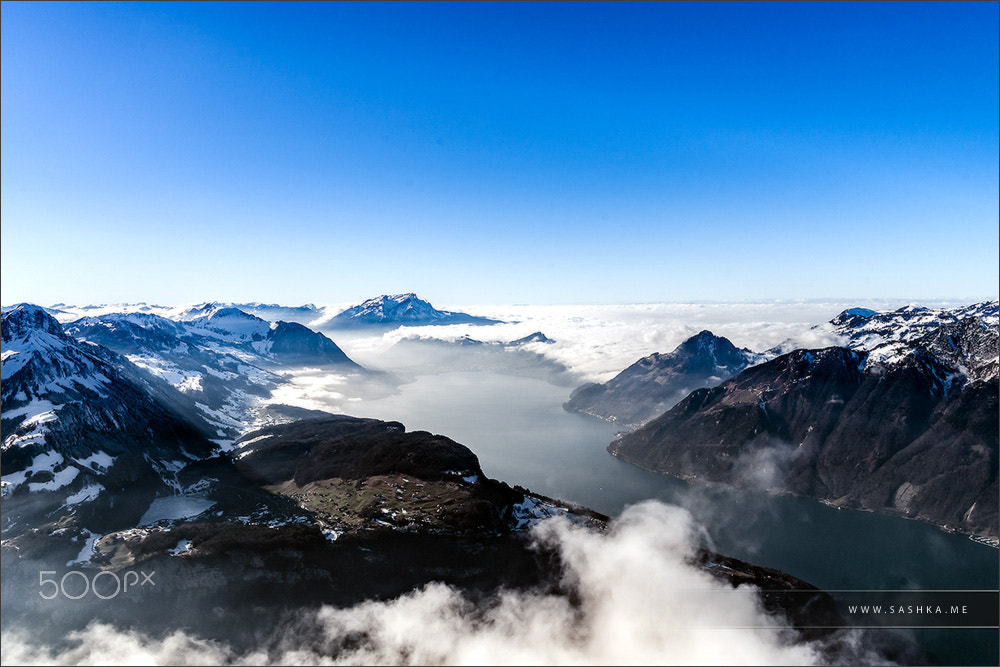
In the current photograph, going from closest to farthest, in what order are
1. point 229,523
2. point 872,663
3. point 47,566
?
point 872,663, point 47,566, point 229,523

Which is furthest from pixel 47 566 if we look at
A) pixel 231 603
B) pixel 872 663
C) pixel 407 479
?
pixel 872 663

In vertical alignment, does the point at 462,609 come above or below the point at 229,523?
below

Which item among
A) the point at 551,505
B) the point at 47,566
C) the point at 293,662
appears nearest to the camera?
the point at 293,662

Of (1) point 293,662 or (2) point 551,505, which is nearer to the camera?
(1) point 293,662

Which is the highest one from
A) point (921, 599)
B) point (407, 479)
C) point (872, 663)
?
point (407, 479)

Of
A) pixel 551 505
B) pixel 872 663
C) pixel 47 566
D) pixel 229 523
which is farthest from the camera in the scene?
pixel 551 505

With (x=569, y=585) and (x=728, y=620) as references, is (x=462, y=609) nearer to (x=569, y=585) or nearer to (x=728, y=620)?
(x=569, y=585)

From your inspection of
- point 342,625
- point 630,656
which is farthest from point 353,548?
point 630,656

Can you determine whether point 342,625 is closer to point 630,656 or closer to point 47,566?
point 630,656

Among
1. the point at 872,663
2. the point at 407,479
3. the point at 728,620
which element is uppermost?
the point at 407,479
